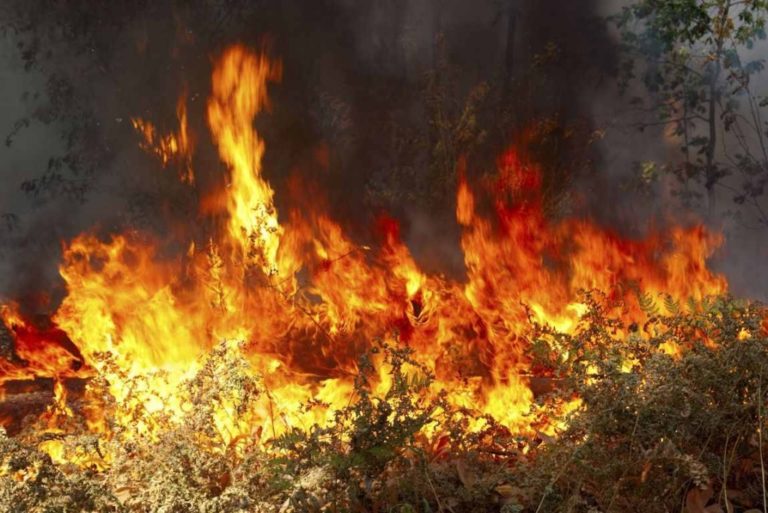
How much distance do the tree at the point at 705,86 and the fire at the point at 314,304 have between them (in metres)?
0.48

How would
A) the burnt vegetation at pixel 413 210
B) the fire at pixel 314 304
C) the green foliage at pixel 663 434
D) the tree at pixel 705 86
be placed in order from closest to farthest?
the green foliage at pixel 663 434
the burnt vegetation at pixel 413 210
the fire at pixel 314 304
the tree at pixel 705 86

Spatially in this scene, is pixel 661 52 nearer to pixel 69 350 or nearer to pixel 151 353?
pixel 151 353

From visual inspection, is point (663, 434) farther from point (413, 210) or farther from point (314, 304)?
point (413, 210)

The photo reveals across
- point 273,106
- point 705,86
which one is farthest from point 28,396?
point 705,86

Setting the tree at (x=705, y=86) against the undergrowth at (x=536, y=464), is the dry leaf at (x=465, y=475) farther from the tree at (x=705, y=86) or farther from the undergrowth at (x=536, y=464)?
the tree at (x=705, y=86)

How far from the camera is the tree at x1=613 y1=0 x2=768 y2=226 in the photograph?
5164 mm

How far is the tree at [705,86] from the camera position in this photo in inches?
203

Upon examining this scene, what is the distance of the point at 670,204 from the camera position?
562cm

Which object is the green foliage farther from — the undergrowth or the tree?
the tree

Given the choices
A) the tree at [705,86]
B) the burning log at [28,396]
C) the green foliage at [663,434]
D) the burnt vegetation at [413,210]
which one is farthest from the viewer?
the tree at [705,86]

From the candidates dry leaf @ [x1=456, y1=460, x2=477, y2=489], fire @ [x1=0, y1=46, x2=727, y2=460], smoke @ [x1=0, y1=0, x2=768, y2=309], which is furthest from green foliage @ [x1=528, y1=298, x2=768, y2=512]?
smoke @ [x1=0, y1=0, x2=768, y2=309]

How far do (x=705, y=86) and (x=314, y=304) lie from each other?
133 inches

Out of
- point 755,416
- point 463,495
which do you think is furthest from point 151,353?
point 755,416

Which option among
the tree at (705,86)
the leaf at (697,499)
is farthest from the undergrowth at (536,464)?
the tree at (705,86)
